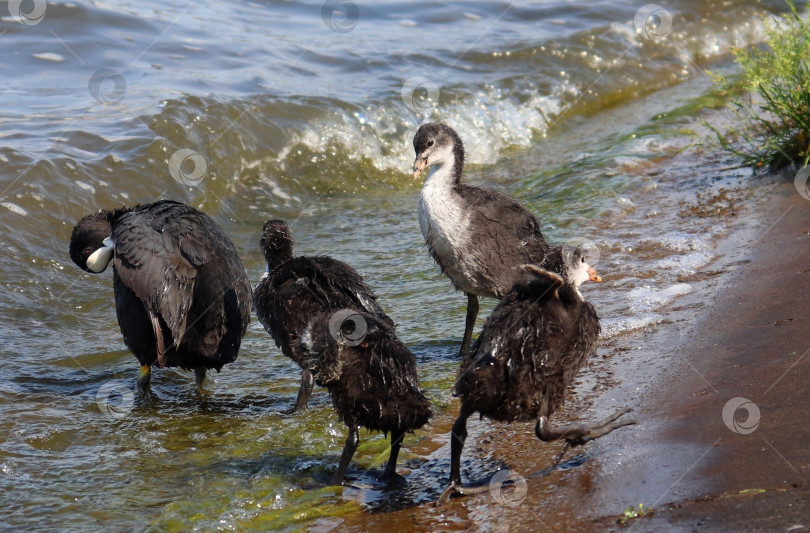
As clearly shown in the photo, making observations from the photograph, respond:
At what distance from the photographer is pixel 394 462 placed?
4.55 meters

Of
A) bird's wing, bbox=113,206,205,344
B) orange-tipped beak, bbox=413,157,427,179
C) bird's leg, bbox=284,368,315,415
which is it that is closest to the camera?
bird's leg, bbox=284,368,315,415

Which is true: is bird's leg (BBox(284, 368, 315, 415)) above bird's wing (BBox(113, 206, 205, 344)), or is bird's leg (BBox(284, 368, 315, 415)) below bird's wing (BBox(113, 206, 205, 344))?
below

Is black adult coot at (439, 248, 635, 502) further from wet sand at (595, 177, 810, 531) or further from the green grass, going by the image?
the green grass

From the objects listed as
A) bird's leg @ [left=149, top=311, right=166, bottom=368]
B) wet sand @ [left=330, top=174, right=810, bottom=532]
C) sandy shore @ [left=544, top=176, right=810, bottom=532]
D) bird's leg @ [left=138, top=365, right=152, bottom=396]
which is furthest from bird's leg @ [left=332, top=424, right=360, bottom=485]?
bird's leg @ [left=138, top=365, right=152, bottom=396]

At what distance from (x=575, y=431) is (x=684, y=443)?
1.60 ft

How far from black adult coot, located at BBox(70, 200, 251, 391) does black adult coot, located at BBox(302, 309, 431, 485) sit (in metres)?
1.34

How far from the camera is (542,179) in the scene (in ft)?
32.7

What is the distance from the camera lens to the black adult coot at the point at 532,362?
4297mm

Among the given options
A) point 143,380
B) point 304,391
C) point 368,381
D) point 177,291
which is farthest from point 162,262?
point 368,381

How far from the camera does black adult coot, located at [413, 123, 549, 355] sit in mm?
6168

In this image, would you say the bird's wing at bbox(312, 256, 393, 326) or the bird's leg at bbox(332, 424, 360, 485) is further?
the bird's wing at bbox(312, 256, 393, 326)

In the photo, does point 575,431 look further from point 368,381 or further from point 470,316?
point 470,316

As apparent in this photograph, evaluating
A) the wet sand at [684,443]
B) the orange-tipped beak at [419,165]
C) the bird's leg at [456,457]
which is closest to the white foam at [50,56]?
the orange-tipped beak at [419,165]

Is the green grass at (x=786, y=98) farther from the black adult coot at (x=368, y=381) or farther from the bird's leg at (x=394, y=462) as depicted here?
the bird's leg at (x=394, y=462)
